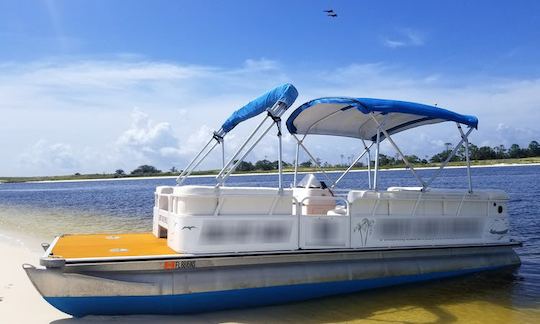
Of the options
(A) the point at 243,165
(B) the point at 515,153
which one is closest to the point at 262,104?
(A) the point at 243,165

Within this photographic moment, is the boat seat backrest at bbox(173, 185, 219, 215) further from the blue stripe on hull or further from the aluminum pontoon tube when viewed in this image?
the blue stripe on hull

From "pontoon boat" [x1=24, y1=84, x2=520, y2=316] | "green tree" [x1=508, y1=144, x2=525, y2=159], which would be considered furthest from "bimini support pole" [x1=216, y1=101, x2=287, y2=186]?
"green tree" [x1=508, y1=144, x2=525, y2=159]

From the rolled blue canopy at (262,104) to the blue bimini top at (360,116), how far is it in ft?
4.37

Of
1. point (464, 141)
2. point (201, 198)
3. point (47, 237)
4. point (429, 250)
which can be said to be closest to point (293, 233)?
point (201, 198)

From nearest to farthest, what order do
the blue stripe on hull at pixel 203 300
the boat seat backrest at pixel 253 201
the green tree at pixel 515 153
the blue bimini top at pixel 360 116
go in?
the blue stripe on hull at pixel 203 300, the boat seat backrest at pixel 253 201, the blue bimini top at pixel 360 116, the green tree at pixel 515 153

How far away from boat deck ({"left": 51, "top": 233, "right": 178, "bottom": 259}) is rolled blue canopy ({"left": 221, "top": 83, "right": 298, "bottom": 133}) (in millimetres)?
3106

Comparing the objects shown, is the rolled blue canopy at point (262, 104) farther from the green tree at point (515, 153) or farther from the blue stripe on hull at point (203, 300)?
the green tree at point (515, 153)

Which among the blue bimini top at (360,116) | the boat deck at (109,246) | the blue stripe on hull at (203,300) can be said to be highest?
the blue bimini top at (360,116)

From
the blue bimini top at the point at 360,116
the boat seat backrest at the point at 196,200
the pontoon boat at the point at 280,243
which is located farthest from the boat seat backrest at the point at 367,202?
the boat seat backrest at the point at 196,200

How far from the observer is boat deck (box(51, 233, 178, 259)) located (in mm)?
9156

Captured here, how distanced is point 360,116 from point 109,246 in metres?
6.74

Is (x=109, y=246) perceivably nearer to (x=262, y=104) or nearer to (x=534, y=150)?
(x=262, y=104)

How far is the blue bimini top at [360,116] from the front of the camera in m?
10.8

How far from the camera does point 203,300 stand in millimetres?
9062
